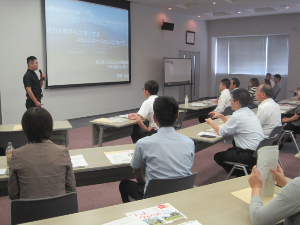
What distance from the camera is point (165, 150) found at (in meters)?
2.07

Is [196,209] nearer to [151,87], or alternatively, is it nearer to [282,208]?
[282,208]

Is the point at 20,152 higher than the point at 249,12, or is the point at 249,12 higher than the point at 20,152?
the point at 249,12

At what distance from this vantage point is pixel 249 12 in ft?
36.6

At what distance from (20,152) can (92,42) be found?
6.77m

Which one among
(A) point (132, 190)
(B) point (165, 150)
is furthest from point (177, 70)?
(B) point (165, 150)

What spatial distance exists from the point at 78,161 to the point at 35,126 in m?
0.79

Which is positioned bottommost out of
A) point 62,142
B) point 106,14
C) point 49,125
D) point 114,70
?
point 62,142

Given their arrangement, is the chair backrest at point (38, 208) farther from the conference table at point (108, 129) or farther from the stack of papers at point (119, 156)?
the conference table at point (108, 129)

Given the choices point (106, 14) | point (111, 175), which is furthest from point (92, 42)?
point (111, 175)

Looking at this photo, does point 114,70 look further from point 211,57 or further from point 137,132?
point 211,57

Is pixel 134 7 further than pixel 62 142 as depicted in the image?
Yes

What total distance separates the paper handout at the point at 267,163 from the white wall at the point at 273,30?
Result: 10.9 m

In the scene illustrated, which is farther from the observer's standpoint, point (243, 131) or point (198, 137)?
point (198, 137)

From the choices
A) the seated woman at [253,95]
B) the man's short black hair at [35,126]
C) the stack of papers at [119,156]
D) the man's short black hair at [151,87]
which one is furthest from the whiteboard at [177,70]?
the man's short black hair at [35,126]
